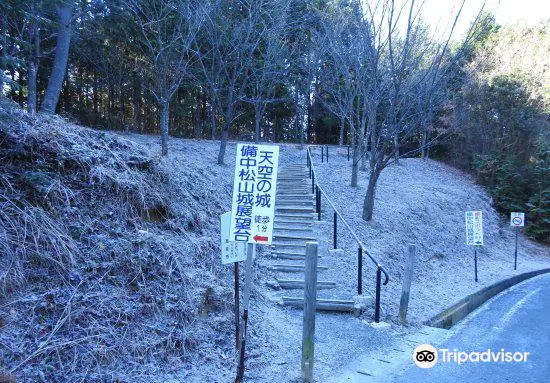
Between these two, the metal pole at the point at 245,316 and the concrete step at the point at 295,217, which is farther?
the concrete step at the point at 295,217

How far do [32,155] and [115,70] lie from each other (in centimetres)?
1521

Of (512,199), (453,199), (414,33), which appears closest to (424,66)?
(414,33)

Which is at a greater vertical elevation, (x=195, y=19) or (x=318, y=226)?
(x=195, y=19)

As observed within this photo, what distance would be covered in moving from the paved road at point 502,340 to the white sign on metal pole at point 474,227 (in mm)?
1740

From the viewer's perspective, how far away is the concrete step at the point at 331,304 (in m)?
6.33

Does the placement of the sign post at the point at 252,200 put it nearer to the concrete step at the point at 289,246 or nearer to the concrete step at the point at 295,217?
the concrete step at the point at 289,246

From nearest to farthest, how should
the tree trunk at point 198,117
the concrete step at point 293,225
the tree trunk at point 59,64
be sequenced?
the concrete step at point 293,225, the tree trunk at point 59,64, the tree trunk at point 198,117

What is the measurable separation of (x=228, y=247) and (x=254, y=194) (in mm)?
709

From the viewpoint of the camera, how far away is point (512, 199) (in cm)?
2062

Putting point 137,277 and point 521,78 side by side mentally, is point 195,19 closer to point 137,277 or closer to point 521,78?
point 137,277

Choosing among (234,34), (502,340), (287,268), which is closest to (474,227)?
(502,340)

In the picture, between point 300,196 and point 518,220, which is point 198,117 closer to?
point 300,196

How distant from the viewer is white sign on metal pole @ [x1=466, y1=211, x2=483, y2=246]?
1127 centimetres

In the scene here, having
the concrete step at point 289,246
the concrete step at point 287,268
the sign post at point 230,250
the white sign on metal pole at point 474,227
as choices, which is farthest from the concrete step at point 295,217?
the sign post at point 230,250
